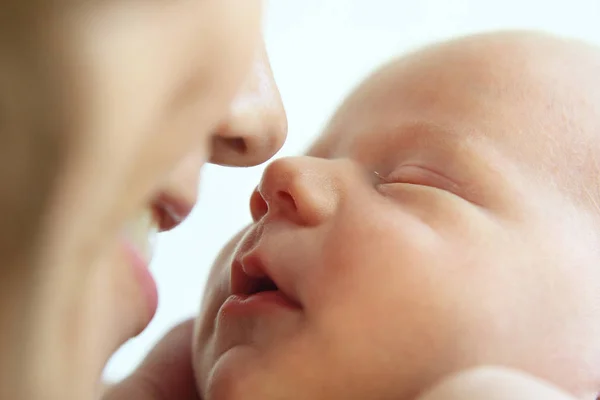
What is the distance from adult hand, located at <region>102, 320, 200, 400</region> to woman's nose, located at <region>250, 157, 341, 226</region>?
24 cm

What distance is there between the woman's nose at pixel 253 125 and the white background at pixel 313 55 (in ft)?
3.03

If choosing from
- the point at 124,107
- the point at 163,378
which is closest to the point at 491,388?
the point at 124,107

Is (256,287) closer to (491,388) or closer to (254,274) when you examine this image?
(254,274)

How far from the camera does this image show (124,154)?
20 cm

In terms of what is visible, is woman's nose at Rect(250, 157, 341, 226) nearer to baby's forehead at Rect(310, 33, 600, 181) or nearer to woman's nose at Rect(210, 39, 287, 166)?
baby's forehead at Rect(310, 33, 600, 181)

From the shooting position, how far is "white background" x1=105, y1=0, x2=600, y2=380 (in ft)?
4.42

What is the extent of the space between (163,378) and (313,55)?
841mm

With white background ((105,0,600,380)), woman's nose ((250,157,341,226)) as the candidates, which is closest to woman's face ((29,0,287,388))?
woman's nose ((250,157,341,226))

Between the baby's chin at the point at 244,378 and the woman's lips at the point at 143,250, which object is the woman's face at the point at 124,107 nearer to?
the woman's lips at the point at 143,250

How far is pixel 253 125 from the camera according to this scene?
15.1 inches

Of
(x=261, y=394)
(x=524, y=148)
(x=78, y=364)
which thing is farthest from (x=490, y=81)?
(x=78, y=364)

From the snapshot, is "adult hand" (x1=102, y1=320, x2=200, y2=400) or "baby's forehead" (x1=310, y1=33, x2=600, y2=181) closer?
"baby's forehead" (x1=310, y1=33, x2=600, y2=181)

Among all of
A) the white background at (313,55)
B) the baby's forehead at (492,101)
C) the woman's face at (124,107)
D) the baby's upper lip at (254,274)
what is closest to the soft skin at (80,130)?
the woman's face at (124,107)

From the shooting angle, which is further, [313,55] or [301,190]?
[313,55]
